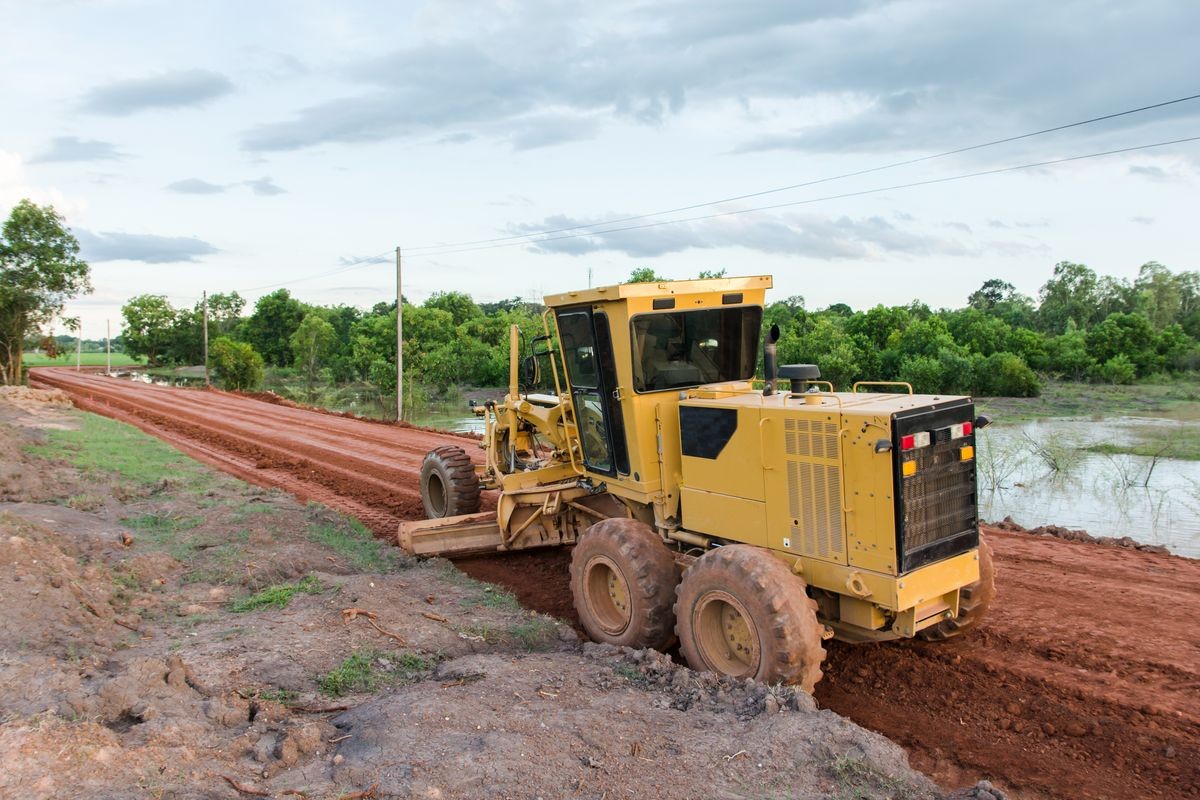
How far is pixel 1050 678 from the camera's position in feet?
19.5

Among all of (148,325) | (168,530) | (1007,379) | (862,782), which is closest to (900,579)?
(862,782)

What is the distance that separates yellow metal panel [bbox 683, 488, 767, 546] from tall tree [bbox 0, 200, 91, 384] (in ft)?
109

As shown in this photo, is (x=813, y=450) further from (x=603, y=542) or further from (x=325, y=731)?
(x=325, y=731)

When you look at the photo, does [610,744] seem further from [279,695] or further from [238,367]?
[238,367]

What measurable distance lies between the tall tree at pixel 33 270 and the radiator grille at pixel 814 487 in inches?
1350

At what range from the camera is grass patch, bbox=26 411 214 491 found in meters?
14.0

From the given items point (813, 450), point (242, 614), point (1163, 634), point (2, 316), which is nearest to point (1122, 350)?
point (1163, 634)

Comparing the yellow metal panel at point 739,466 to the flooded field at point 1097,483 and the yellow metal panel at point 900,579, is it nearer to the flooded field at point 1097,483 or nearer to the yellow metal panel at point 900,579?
the yellow metal panel at point 900,579

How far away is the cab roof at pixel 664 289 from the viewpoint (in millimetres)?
6605

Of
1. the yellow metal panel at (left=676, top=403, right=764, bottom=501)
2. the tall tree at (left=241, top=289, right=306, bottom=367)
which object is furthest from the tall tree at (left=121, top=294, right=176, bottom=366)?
the yellow metal panel at (left=676, top=403, right=764, bottom=501)

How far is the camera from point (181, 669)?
5.31 meters

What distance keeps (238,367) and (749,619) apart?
41020 mm

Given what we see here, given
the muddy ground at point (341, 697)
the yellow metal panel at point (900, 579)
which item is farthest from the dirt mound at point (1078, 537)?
the muddy ground at point (341, 697)

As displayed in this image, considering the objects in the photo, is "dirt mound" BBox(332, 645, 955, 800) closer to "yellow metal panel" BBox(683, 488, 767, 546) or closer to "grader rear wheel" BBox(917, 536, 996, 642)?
"yellow metal panel" BBox(683, 488, 767, 546)
